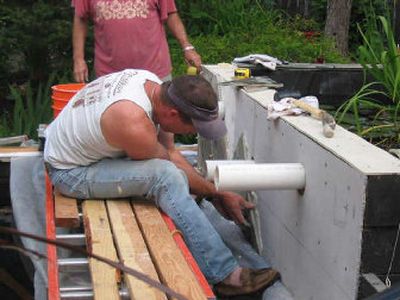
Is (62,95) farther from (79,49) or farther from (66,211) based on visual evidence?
(66,211)

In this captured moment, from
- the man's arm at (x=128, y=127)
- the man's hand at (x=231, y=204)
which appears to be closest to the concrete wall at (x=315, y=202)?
the man's hand at (x=231, y=204)

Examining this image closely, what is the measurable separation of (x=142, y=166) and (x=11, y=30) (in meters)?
4.40

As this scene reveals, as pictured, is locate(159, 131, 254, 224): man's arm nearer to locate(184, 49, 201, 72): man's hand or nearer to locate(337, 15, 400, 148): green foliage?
locate(337, 15, 400, 148): green foliage

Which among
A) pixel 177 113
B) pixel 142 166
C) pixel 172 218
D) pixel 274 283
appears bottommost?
pixel 274 283

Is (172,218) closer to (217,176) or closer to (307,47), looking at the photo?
(217,176)

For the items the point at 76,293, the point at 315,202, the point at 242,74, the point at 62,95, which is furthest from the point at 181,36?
the point at 76,293

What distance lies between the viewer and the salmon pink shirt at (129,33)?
182 inches

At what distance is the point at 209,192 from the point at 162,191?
1.26 ft

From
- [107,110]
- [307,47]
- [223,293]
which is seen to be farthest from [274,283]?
[307,47]

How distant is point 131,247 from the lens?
302 cm

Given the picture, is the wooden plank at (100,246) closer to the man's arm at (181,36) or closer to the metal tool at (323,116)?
the metal tool at (323,116)

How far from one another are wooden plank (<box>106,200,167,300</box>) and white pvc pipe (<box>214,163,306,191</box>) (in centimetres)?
44

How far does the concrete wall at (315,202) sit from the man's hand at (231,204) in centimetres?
16

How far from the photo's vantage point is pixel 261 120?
160 inches
